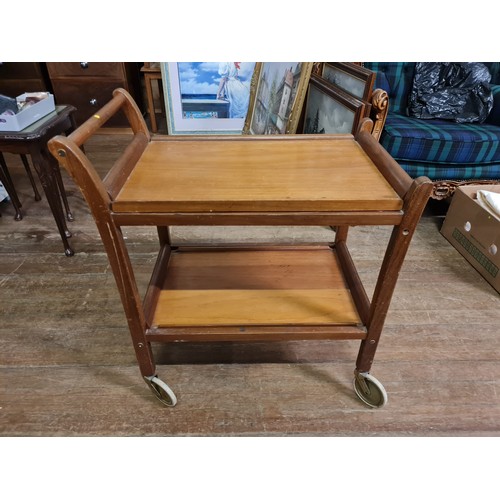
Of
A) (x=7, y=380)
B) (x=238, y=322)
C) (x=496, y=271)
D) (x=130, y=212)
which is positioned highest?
(x=130, y=212)

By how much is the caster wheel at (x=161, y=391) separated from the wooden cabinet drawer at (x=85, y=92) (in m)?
2.56

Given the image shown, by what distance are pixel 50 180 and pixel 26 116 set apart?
0.28 meters

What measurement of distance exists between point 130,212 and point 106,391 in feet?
2.30

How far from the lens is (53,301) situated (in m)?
1.53

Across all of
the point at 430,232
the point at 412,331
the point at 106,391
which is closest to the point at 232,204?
the point at 106,391

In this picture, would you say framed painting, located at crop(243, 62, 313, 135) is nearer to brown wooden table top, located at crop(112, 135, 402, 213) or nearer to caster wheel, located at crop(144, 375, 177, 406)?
brown wooden table top, located at crop(112, 135, 402, 213)

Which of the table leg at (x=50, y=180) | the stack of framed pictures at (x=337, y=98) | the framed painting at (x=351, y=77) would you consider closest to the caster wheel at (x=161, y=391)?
the table leg at (x=50, y=180)

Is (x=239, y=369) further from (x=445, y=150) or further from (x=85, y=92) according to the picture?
(x=85, y=92)

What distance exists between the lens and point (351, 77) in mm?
1735

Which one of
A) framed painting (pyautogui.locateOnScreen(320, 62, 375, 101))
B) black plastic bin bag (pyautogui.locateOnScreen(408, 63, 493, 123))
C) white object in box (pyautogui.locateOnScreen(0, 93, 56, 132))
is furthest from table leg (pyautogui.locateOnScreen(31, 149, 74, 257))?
black plastic bin bag (pyautogui.locateOnScreen(408, 63, 493, 123))

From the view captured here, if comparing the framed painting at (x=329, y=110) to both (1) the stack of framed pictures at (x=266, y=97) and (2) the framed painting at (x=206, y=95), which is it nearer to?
(1) the stack of framed pictures at (x=266, y=97)

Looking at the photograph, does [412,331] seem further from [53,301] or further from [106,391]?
[53,301]

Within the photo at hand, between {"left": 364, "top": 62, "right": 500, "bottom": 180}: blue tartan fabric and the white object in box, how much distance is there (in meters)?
1.66

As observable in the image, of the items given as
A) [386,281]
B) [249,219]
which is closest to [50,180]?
[249,219]
